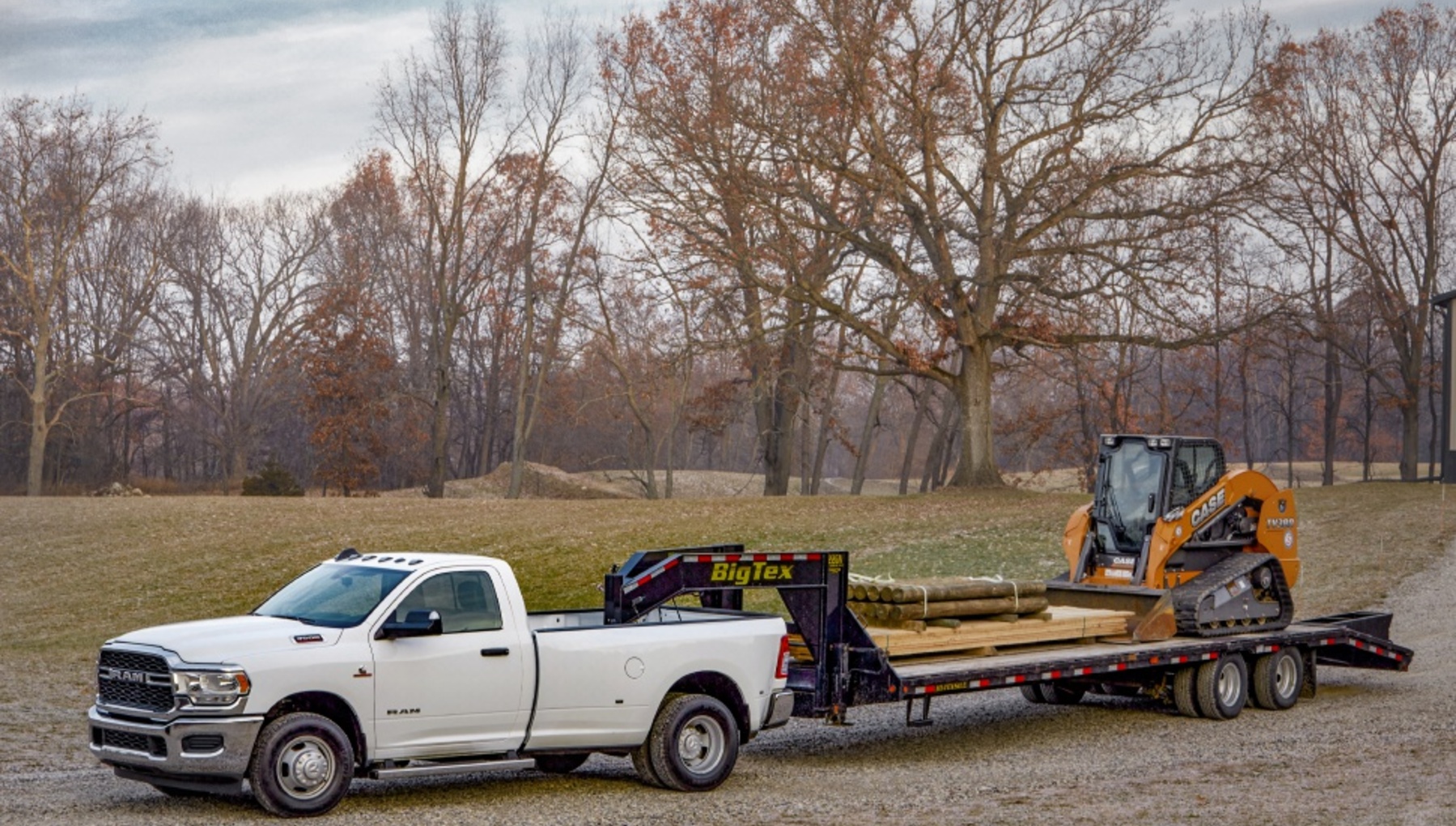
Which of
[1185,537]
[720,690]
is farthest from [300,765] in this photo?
[1185,537]

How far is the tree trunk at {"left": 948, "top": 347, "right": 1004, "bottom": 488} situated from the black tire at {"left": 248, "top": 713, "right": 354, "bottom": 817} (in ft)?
110

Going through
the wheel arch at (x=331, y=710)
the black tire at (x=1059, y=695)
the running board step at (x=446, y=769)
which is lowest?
the black tire at (x=1059, y=695)

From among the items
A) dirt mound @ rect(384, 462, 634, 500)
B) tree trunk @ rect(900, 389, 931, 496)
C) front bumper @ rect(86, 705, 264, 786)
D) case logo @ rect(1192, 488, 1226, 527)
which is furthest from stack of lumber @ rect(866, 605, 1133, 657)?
dirt mound @ rect(384, 462, 634, 500)

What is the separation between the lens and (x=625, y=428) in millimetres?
98875

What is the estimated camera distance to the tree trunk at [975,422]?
42.6 meters

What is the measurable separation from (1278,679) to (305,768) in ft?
37.0

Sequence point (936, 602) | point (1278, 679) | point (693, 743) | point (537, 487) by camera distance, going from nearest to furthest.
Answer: point (693, 743)
point (936, 602)
point (1278, 679)
point (537, 487)

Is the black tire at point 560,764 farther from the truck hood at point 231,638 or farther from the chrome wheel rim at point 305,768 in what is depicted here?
the truck hood at point 231,638

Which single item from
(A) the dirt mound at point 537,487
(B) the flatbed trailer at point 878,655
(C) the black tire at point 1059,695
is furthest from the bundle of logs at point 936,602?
Answer: (A) the dirt mound at point 537,487

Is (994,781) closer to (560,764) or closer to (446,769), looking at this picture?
(560,764)

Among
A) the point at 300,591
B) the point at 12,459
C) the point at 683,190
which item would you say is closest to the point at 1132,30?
the point at 683,190

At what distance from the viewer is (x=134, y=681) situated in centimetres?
1027

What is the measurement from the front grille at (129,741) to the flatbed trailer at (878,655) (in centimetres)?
363

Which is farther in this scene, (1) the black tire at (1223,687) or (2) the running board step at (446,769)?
(1) the black tire at (1223,687)
